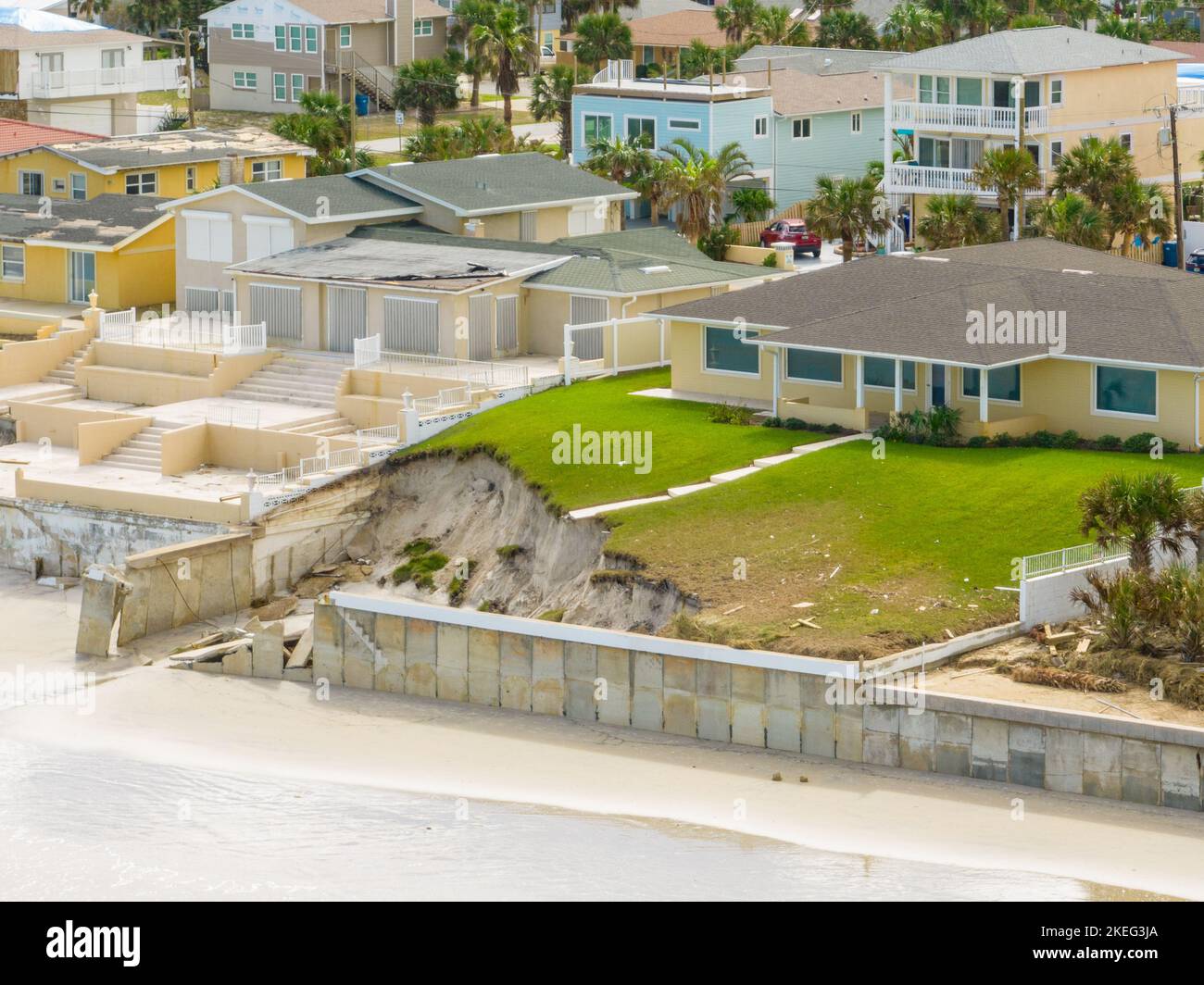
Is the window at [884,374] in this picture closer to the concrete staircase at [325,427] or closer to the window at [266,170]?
the concrete staircase at [325,427]

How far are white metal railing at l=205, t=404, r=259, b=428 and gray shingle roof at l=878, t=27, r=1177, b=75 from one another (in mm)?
23666

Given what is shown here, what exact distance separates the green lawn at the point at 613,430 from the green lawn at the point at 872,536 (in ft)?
4.88

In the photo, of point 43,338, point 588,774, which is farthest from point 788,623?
point 43,338

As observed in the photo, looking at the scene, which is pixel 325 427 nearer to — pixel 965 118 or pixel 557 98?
pixel 965 118

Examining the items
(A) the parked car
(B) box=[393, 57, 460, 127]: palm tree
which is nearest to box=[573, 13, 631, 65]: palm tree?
(B) box=[393, 57, 460, 127]: palm tree

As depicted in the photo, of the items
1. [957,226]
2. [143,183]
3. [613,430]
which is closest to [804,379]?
[613,430]

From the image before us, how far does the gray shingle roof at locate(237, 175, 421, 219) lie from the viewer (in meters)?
59.4

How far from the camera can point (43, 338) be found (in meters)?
58.6

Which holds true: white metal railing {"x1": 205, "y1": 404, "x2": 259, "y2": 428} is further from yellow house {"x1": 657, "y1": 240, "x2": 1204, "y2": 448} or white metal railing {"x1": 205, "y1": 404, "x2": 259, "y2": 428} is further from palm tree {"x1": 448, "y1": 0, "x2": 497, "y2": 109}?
palm tree {"x1": 448, "y1": 0, "x2": 497, "y2": 109}

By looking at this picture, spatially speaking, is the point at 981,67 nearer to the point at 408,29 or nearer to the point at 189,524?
the point at 189,524

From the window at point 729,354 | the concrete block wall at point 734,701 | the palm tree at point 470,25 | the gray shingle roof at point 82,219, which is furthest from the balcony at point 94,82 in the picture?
the concrete block wall at point 734,701

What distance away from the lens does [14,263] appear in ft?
213

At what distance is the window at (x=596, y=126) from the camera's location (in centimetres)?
7875

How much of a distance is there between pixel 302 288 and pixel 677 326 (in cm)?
1042
